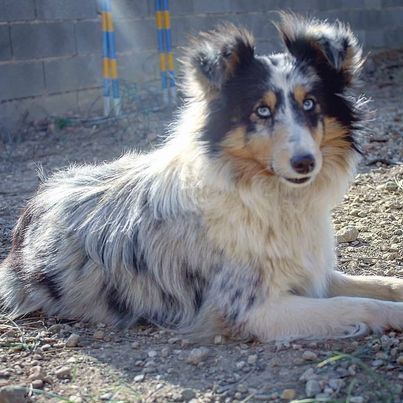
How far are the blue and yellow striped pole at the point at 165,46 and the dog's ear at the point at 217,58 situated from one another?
5882 millimetres

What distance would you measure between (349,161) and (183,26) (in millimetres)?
7055

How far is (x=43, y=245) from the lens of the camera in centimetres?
427

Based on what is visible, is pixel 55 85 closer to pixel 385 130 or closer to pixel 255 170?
pixel 385 130

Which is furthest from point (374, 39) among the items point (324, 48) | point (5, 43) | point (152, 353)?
point (152, 353)

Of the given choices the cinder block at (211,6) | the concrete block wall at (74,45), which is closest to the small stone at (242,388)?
the concrete block wall at (74,45)

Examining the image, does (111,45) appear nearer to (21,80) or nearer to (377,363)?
(21,80)

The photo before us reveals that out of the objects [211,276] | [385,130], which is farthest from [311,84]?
[385,130]

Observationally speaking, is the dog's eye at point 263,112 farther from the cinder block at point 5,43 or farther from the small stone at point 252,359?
the cinder block at point 5,43

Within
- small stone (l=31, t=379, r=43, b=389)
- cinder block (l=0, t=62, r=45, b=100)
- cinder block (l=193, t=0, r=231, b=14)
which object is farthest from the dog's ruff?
cinder block (l=193, t=0, r=231, b=14)

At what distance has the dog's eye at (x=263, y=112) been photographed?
12.0ft

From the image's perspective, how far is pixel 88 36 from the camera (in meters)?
9.46

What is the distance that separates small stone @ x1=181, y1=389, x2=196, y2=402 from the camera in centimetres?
307

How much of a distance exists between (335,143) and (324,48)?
18.9 inches

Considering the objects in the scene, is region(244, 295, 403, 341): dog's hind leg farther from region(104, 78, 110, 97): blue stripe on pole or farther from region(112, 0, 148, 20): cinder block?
region(112, 0, 148, 20): cinder block
